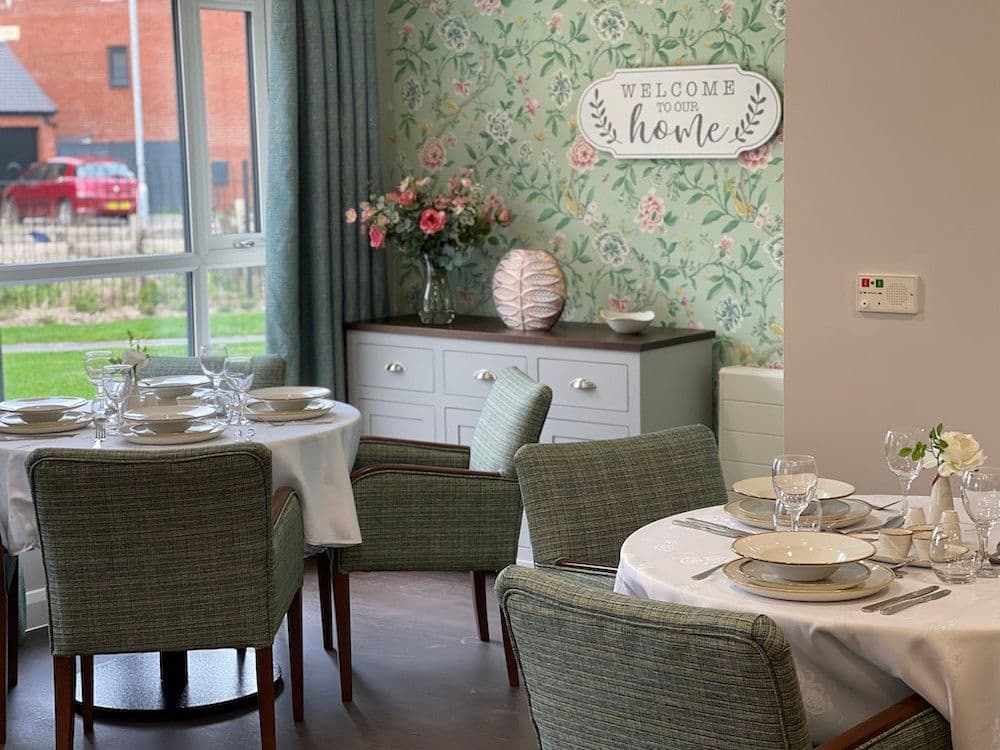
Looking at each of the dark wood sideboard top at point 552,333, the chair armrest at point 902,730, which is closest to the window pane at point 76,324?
the dark wood sideboard top at point 552,333

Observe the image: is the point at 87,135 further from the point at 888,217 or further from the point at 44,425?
the point at 888,217

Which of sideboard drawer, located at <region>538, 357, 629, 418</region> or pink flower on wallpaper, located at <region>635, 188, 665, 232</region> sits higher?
pink flower on wallpaper, located at <region>635, 188, 665, 232</region>

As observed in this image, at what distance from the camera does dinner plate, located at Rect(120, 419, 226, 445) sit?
10.9 feet

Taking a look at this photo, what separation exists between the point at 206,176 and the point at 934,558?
11.2ft

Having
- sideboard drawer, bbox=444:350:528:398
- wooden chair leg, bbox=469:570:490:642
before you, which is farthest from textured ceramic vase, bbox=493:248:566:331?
wooden chair leg, bbox=469:570:490:642

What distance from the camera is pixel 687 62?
4559mm

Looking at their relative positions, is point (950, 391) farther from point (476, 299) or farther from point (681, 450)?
point (476, 299)

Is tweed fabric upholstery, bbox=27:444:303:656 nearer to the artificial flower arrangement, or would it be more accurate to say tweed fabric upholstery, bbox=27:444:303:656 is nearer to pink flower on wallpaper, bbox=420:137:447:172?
the artificial flower arrangement

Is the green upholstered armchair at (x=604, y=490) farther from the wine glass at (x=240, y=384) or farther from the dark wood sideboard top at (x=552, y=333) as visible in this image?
the dark wood sideboard top at (x=552, y=333)

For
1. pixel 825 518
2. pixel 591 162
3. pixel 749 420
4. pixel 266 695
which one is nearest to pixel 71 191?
pixel 591 162

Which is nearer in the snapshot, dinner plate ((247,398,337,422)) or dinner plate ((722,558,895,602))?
dinner plate ((722,558,895,602))

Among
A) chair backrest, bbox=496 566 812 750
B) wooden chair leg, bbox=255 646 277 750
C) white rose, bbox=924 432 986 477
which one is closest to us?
chair backrest, bbox=496 566 812 750

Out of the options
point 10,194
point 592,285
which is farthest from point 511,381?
point 10,194

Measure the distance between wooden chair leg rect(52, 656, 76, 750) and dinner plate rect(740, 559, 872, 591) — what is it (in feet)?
5.30
